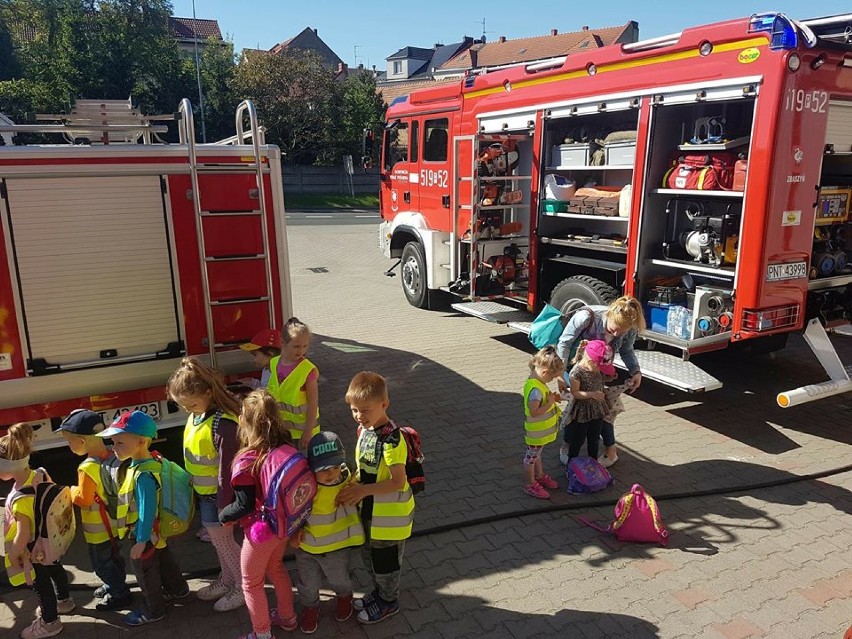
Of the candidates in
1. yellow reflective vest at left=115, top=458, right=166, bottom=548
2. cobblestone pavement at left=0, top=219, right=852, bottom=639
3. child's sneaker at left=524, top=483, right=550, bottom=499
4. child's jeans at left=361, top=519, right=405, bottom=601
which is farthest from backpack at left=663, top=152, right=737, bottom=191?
yellow reflective vest at left=115, top=458, right=166, bottom=548

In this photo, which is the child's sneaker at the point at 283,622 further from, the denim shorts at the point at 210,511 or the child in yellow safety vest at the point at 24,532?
the child in yellow safety vest at the point at 24,532

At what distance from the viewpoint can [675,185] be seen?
6098mm

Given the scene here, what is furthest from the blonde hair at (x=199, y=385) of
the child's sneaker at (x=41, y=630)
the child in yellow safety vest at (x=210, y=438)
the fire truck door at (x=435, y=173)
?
the fire truck door at (x=435, y=173)

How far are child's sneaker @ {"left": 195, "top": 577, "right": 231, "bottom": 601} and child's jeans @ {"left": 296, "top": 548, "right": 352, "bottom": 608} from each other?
56 cm

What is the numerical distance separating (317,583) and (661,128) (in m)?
5.14

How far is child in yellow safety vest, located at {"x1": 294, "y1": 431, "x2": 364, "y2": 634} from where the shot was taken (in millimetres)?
2947

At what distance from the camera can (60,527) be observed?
10.6ft

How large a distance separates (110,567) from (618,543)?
299 centimetres

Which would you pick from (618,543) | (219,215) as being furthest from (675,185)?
(219,215)

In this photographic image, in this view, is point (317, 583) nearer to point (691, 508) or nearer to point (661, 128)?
point (691, 508)

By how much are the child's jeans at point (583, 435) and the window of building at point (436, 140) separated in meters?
5.61

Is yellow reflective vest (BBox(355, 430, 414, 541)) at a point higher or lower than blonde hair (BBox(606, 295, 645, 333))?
lower

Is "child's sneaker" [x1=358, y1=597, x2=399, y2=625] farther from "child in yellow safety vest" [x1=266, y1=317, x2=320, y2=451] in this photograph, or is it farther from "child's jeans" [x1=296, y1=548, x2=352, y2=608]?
"child in yellow safety vest" [x1=266, y1=317, x2=320, y2=451]

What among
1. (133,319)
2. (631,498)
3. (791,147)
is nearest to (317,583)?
(631,498)
